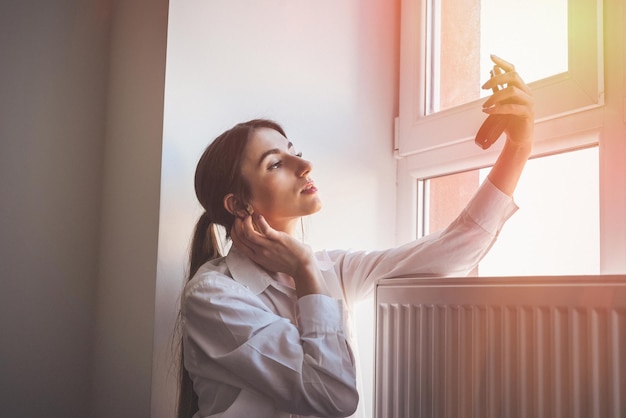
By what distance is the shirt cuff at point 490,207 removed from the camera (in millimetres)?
1170

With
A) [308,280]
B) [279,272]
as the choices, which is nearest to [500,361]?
[308,280]

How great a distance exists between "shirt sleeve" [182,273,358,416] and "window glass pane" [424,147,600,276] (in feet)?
1.47

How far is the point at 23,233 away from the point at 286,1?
0.86 meters

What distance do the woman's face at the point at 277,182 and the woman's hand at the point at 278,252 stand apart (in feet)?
0.14

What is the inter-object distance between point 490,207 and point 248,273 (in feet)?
1.54

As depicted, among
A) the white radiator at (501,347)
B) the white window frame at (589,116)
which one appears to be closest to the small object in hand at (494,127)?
the white window frame at (589,116)

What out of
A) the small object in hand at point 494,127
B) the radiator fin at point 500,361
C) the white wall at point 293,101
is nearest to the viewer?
the radiator fin at point 500,361

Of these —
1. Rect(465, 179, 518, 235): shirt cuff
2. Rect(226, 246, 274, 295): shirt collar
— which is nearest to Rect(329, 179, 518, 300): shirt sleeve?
Rect(465, 179, 518, 235): shirt cuff

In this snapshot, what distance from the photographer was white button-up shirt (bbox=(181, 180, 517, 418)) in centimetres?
106

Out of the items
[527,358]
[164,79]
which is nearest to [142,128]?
[164,79]

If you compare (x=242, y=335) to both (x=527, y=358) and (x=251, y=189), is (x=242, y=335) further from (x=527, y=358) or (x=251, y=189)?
(x=527, y=358)

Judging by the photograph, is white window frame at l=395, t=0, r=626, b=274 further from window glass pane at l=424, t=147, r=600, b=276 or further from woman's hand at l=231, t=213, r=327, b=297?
woman's hand at l=231, t=213, r=327, b=297

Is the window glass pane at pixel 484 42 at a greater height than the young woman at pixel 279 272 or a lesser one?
greater

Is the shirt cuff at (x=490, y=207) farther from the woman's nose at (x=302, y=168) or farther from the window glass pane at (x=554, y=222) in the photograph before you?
the woman's nose at (x=302, y=168)
